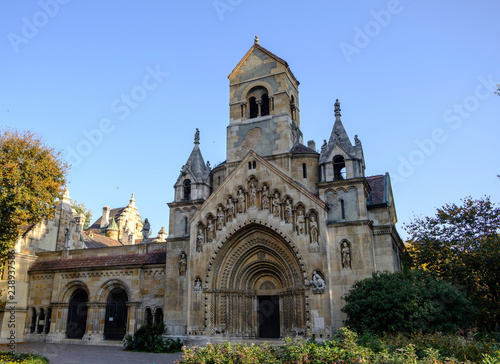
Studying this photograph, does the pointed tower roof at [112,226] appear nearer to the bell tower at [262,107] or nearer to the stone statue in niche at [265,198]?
the bell tower at [262,107]

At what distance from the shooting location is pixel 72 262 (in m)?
30.2

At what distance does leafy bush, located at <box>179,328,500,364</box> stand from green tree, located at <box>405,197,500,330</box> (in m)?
13.2

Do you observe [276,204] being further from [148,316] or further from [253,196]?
[148,316]

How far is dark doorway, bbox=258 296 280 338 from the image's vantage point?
24.2 m

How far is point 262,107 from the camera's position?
29.8 m

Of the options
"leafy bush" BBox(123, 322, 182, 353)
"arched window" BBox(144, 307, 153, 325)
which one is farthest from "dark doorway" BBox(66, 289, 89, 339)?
"leafy bush" BBox(123, 322, 182, 353)

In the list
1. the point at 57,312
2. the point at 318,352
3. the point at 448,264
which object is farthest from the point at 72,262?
the point at 448,264

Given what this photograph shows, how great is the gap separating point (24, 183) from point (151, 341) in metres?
13.3

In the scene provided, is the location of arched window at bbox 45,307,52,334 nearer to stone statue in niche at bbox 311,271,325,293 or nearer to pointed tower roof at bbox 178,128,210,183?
pointed tower roof at bbox 178,128,210,183

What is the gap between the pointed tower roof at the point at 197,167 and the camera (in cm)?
2855

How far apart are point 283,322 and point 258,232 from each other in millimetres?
5306

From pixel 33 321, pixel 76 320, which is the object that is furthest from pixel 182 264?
pixel 33 321

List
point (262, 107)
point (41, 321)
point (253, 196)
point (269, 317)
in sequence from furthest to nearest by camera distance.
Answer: point (262, 107), point (41, 321), point (269, 317), point (253, 196)

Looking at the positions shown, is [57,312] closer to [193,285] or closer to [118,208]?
[193,285]
